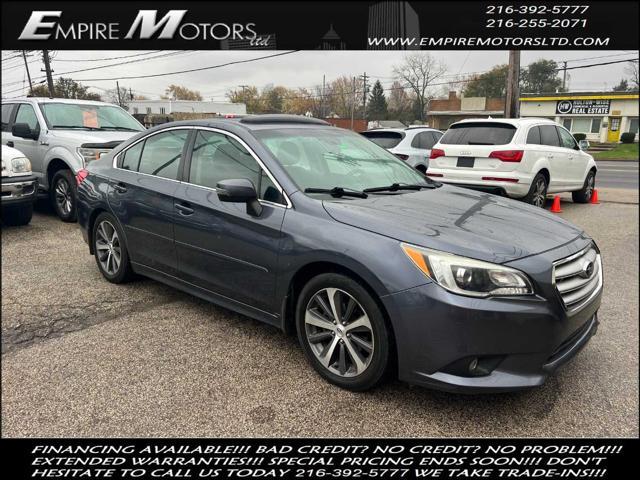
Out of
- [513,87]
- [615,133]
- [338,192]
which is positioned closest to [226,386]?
[338,192]

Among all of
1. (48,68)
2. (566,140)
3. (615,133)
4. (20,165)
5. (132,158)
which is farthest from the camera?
(48,68)

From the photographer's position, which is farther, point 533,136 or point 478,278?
point 533,136

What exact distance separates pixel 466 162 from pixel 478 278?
5929 mm

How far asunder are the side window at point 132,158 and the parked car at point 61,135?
9.14 feet

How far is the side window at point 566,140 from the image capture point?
8.79 meters

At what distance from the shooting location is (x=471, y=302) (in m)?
2.26

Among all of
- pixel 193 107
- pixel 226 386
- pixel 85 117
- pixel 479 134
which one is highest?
pixel 193 107

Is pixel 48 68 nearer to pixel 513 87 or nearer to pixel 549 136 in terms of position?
pixel 513 87

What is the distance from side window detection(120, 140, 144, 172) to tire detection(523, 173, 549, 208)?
19.7ft

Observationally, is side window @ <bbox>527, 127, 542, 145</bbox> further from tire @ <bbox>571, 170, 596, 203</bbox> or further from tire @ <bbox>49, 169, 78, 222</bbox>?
tire @ <bbox>49, 169, 78, 222</bbox>

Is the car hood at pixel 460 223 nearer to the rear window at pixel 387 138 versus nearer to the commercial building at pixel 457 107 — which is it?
the rear window at pixel 387 138

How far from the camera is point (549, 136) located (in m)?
8.35

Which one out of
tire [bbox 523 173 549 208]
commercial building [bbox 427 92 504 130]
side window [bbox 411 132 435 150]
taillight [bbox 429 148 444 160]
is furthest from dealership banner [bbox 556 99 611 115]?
commercial building [bbox 427 92 504 130]

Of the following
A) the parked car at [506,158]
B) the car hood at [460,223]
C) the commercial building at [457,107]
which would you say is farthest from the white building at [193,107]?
the car hood at [460,223]
